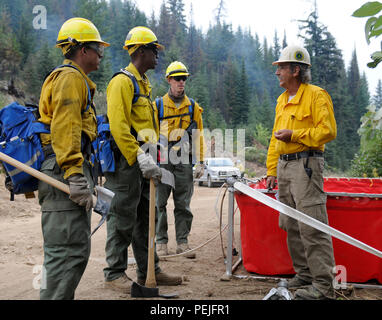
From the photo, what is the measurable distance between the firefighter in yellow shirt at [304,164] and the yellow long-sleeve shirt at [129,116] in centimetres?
134

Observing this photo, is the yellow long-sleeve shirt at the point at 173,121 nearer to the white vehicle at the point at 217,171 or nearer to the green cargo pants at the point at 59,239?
the green cargo pants at the point at 59,239

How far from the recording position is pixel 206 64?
77.6 metres

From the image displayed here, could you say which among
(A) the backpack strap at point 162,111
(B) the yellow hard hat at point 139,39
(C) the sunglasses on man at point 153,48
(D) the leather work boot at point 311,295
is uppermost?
(B) the yellow hard hat at point 139,39

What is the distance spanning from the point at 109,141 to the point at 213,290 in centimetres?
194

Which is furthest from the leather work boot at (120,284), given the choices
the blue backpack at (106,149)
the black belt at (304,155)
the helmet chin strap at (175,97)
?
the helmet chin strap at (175,97)

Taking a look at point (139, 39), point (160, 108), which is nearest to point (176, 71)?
point (160, 108)

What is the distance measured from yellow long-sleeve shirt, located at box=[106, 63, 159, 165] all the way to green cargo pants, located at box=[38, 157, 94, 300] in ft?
3.47

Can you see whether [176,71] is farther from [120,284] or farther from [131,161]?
[120,284]

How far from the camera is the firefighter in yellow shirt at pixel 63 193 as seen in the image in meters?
2.71

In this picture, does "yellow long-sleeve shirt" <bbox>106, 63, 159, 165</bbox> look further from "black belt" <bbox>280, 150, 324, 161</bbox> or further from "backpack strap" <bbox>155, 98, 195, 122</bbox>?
"backpack strap" <bbox>155, 98, 195, 122</bbox>

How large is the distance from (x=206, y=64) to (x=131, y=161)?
7609 cm

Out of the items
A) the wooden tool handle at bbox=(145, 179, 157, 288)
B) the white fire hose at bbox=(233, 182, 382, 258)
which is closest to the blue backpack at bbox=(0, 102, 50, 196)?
the wooden tool handle at bbox=(145, 179, 157, 288)

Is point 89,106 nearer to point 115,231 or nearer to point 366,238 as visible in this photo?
point 115,231

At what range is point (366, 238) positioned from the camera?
4414 millimetres
